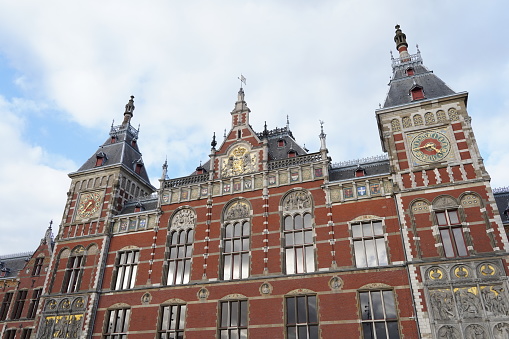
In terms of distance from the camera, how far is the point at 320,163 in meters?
25.3

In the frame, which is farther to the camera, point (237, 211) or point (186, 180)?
point (186, 180)

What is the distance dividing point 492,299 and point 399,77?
15.9 m

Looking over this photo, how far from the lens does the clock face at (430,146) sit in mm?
22312

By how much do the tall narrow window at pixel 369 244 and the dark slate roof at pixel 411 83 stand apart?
26.8 ft

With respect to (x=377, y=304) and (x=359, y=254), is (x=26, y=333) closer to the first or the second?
(x=359, y=254)

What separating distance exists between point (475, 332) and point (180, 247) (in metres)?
17.9

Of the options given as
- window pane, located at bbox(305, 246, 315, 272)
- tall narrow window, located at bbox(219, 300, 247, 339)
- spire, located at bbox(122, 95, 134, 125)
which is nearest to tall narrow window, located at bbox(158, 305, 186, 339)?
tall narrow window, located at bbox(219, 300, 247, 339)

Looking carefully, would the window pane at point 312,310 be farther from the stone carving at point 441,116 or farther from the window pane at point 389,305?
the stone carving at point 441,116

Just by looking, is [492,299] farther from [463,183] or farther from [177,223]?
[177,223]

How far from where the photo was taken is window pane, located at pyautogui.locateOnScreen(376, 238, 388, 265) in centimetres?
2131

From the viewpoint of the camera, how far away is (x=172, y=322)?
2419 centimetres

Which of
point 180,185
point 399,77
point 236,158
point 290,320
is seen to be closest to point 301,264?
point 290,320

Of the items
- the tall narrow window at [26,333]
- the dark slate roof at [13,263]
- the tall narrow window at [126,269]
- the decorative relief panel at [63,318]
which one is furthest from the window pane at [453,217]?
the dark slate roof at [13,263]

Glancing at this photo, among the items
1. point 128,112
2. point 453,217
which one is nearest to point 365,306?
point 453,217
